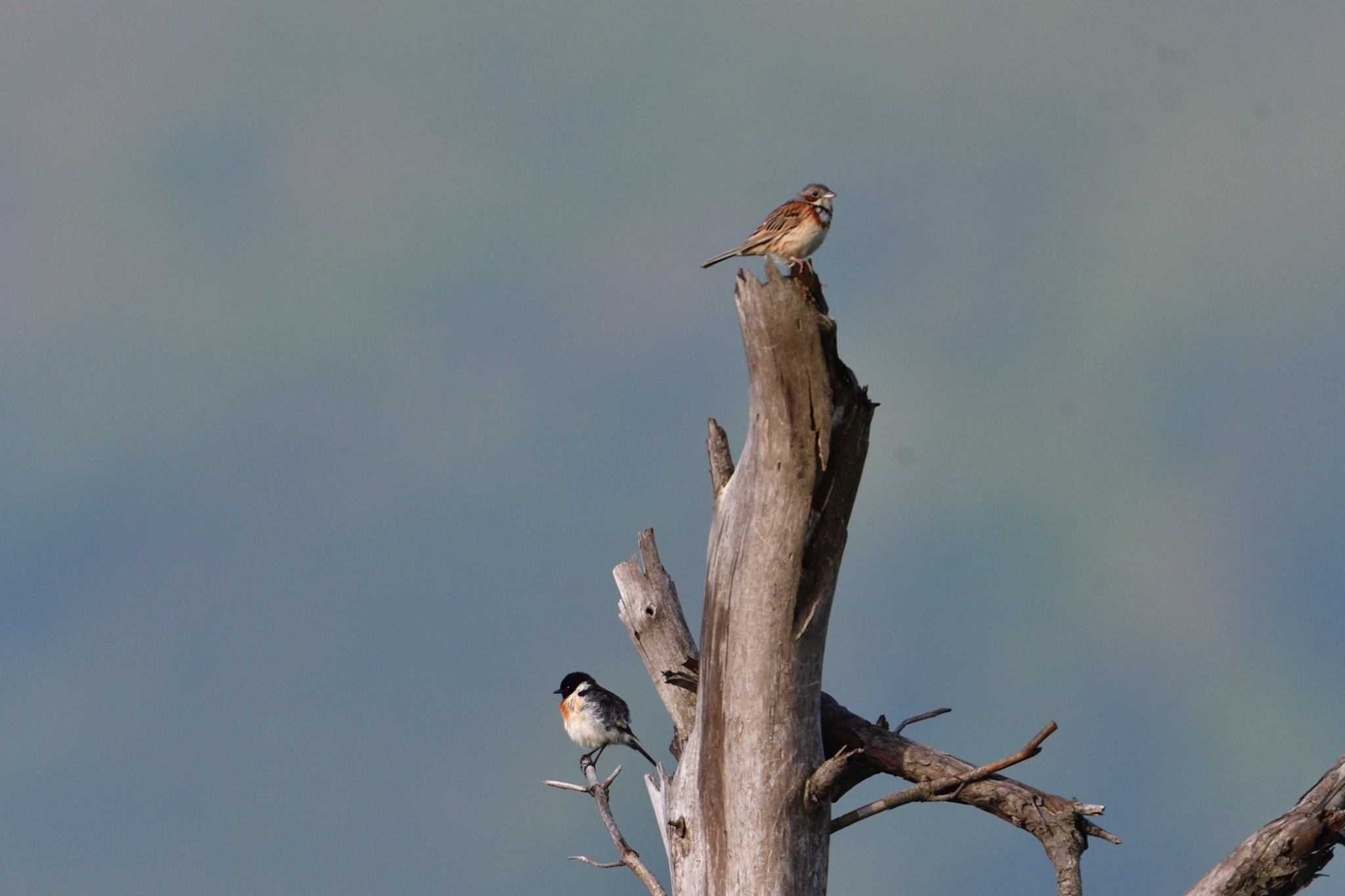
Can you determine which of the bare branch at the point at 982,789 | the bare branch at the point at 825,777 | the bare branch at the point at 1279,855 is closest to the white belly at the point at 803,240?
the bare branch at the point at 982,789

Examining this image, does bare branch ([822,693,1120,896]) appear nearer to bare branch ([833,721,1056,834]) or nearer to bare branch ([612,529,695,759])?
bare branch ([833,721,1056,834])

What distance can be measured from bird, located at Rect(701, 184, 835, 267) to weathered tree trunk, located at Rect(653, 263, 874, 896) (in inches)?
103

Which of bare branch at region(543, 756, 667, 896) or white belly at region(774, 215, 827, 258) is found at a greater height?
white belly at region(774, 215, 827, 258)

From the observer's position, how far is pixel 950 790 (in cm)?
876

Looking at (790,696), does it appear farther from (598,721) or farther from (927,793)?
(598,721)

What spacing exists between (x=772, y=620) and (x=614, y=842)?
2.53m

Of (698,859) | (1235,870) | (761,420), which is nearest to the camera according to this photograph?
(1235,870)

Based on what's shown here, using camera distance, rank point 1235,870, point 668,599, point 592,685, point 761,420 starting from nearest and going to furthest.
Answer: point 1235,870
point 761,420
point 668,599
point 592,685

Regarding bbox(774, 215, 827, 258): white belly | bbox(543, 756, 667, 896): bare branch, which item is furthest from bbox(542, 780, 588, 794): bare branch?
bbox(774, 215, 827, 258): white belly

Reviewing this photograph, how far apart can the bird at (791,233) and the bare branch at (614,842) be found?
4067mm

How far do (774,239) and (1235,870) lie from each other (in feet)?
18.2

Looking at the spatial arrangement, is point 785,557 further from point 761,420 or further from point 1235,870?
point 1235,870

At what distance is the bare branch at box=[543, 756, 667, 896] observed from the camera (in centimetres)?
958

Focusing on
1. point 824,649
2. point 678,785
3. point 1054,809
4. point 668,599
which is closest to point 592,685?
point 668,599
